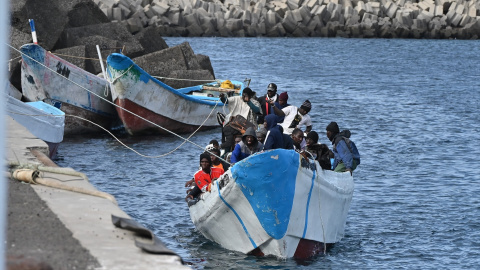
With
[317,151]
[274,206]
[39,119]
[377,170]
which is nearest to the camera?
[274,206]

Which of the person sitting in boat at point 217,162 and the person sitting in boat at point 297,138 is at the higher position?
the person sitting in boat at point 297,138

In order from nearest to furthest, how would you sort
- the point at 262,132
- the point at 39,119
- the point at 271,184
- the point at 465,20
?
the point at 271,184 < the point at 262,132 < the point at 39,119 < the point at 465,20

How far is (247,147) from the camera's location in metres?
11.6

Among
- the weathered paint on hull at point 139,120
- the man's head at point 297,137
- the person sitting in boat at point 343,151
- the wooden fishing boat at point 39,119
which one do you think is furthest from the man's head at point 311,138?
the weathered paint on hull at point 139,120

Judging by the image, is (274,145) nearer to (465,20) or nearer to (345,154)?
(345,154)

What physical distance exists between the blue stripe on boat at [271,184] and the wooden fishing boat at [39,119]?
5964 mm

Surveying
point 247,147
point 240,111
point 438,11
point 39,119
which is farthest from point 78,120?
point 438,11

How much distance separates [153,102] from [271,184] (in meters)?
12.4

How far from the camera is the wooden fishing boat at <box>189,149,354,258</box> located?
34.4ft

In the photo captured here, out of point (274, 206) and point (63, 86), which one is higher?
point (274, 206)

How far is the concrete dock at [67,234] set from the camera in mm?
5843

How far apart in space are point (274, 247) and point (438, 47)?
5432 centimetres

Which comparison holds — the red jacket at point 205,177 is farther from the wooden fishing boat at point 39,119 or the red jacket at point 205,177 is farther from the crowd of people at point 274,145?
the wooden fishing boat at point 39,119

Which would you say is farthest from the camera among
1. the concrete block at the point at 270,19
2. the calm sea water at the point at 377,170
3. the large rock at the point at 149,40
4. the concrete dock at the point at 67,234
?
the concrete block at the point at 270,19
